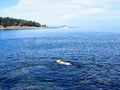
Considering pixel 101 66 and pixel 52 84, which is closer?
pixel 52 84

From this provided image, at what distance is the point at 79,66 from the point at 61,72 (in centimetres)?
653

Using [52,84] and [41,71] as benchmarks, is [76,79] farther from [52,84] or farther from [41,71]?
[41,71]

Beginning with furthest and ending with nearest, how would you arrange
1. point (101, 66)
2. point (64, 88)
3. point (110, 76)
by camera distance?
1. point (101, 66)
2. point (110, 76)
3. point (64, 88)

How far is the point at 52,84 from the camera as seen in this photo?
3788 cm

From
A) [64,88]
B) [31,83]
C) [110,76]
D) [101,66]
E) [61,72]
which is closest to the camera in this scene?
[64,88]

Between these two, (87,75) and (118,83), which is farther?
(87,75)

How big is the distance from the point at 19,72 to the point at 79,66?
488 inches

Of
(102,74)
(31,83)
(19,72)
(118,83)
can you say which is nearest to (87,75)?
(102,74)

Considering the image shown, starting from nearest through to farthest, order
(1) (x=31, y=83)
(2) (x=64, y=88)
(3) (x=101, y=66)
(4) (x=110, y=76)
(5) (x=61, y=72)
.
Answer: (2) (x=64, y=88) → (1) (x=31, y=83) → (4) (x=110, y=76) → (5) (x=61, y=72) → (3) (x=101, y=66)

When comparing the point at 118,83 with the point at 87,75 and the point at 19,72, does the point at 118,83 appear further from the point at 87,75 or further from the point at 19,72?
the point at 19,72

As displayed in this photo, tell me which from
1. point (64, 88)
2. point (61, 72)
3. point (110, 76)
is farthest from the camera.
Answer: point (61, 72)

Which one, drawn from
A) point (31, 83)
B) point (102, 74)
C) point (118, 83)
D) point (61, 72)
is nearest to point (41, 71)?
point (61, 72)

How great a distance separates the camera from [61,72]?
4503 centimetres

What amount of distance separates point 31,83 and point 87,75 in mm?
10188
